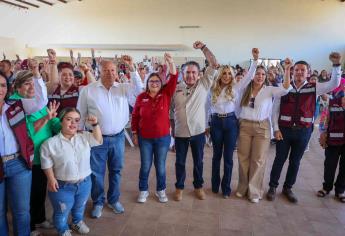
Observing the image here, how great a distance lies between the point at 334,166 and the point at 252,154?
953 mm

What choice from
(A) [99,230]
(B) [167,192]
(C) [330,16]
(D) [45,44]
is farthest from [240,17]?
(A) [99,230]

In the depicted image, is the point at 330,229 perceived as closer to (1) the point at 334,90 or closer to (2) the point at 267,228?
(2) the point at 267,228

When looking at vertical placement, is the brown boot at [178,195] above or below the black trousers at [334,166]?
below

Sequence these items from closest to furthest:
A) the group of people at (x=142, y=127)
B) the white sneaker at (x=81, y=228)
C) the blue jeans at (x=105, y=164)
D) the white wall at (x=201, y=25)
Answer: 1. the group of people at (x=142, y=127)
2. the white sneaker at (x=81, y=228)
3. the blue jeans at (x=105, y=164)
4. the white wall at (x=201, y=25)

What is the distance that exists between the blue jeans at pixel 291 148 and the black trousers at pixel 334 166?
0.36 meters

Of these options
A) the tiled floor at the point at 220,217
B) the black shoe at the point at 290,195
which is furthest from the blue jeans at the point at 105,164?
the black shoe at the point at 290,195

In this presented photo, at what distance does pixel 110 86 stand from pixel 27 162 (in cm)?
93

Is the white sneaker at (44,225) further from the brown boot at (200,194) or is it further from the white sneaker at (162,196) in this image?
the brown boot at (200,194)

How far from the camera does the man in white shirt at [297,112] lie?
255cm

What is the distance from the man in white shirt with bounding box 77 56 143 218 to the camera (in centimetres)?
221

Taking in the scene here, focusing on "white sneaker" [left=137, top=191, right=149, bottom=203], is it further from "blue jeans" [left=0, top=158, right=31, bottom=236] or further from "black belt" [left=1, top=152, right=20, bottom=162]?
"black belt" [left=1, top=152, right=20, bottom=162]

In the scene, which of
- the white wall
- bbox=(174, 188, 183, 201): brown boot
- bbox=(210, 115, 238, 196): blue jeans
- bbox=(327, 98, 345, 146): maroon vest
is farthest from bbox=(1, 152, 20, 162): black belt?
the white wall

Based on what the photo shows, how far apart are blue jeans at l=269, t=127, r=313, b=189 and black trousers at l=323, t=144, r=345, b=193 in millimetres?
363

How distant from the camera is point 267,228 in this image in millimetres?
2277
